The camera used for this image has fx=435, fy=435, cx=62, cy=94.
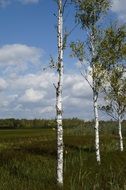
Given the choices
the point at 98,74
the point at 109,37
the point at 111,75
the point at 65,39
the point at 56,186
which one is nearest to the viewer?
the point at 56,186

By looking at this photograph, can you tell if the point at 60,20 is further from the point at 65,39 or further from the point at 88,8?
the point at 88,8

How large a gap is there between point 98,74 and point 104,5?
713 cm

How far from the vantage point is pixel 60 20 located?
24.0 meters

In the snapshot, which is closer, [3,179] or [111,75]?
[3,179]

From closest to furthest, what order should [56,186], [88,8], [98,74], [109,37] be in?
[56,186] < [98,74] < [88,8] < [109,37]

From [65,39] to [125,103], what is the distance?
2966cm

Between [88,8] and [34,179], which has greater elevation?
[88,8]

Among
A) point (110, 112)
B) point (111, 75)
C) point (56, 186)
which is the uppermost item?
point (111, 75)

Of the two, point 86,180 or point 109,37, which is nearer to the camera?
point 86,180

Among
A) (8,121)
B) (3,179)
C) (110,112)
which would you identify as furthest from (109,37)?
(8,121)

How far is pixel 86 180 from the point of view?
24297 millimetres

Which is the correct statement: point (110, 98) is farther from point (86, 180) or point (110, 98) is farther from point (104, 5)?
point (86, 180)

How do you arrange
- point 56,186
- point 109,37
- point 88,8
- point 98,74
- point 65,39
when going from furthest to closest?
point 109,37
point 88,8
point 98,74
point 65,39
point 56,186

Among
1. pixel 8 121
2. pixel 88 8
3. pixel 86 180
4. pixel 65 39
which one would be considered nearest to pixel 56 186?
pixel 86 180
